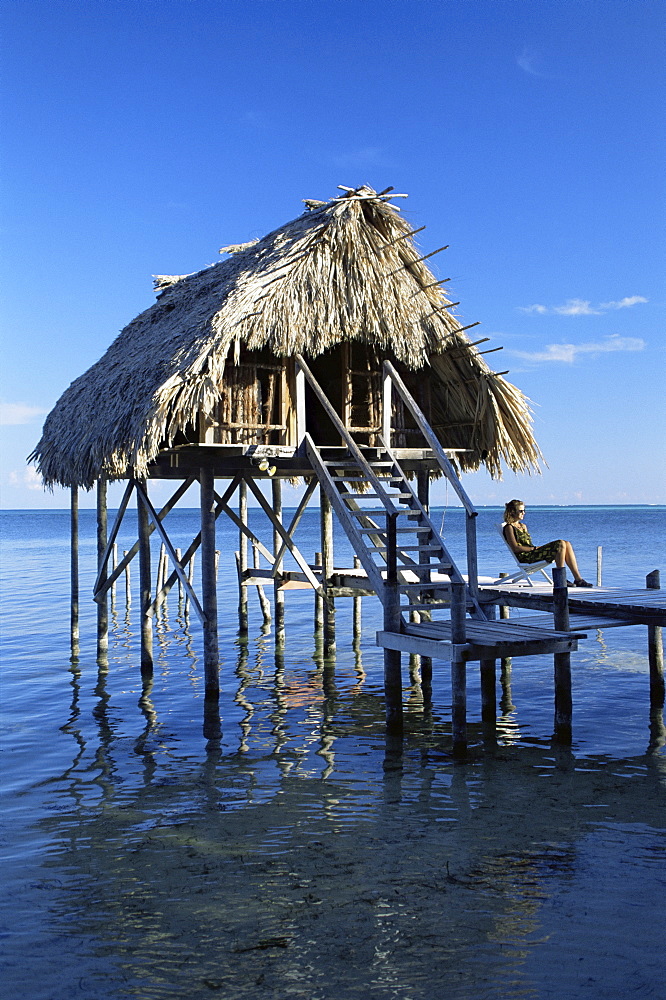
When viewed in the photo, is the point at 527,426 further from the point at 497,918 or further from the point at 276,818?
the point at 497,918

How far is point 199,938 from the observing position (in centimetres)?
495

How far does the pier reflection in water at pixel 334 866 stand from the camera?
4613mm

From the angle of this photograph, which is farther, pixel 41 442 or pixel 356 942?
pixel 41 442

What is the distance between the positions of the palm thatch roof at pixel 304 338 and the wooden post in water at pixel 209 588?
796mm

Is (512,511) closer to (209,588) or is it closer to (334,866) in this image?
(209,588)

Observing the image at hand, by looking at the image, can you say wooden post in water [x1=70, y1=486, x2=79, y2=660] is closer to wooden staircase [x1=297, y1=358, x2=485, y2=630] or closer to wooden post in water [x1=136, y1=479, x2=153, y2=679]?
wooden post in water [x1=136, y1=479, x2=153, y2=679]

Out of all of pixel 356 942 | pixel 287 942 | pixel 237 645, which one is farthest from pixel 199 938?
pixel 237 645

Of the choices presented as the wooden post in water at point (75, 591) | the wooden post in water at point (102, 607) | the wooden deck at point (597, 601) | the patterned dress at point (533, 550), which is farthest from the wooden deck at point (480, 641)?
the wooden post in water at point (75, 591)

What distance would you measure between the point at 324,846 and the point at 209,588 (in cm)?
482

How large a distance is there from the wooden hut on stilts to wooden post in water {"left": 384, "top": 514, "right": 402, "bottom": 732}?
0.02 m

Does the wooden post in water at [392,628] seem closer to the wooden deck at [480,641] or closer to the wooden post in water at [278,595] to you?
the wooden deck at [480,641]

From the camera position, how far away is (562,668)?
8461 mm

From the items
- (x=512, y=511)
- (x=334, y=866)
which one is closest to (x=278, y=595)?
(x=512, y=511)

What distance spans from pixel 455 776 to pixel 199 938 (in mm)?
3320
